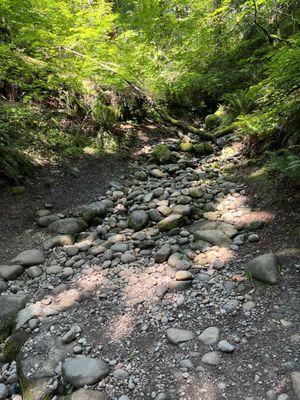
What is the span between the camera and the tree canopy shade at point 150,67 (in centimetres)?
562

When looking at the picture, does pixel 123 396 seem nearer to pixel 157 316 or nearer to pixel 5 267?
pixel 157 316

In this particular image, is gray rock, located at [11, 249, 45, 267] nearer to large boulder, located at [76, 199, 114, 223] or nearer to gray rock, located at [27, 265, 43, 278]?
gray rock, located at [27, 265, 43, 278]

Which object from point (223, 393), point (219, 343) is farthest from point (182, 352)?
point (223, 393)

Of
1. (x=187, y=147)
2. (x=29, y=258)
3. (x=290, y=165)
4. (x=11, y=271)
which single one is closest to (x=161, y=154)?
(x=187, y=147)

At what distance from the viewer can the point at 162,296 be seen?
3.57 m

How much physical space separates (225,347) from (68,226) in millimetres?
3242

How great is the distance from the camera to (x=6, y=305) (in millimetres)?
3773

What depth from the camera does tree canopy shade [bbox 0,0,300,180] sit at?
562cm

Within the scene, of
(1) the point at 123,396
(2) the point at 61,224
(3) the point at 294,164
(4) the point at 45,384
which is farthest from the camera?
(2) the point at 61,224

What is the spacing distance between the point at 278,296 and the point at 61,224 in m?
3.42

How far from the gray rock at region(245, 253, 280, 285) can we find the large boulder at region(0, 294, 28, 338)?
8.39 ft

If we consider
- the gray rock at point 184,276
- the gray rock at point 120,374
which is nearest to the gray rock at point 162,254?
the gray rock at point 184,276

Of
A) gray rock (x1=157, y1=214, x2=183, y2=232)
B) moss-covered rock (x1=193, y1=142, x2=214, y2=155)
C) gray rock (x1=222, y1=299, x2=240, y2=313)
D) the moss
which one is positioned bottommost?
moss-covered rock (x1=193, y1=142, x2=214, y2=155)

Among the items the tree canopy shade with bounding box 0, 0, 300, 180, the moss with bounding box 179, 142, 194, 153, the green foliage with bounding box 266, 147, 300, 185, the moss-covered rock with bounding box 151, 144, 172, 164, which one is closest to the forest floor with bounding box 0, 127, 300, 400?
the green foliage with bounding box 266, 147, 300, 185
